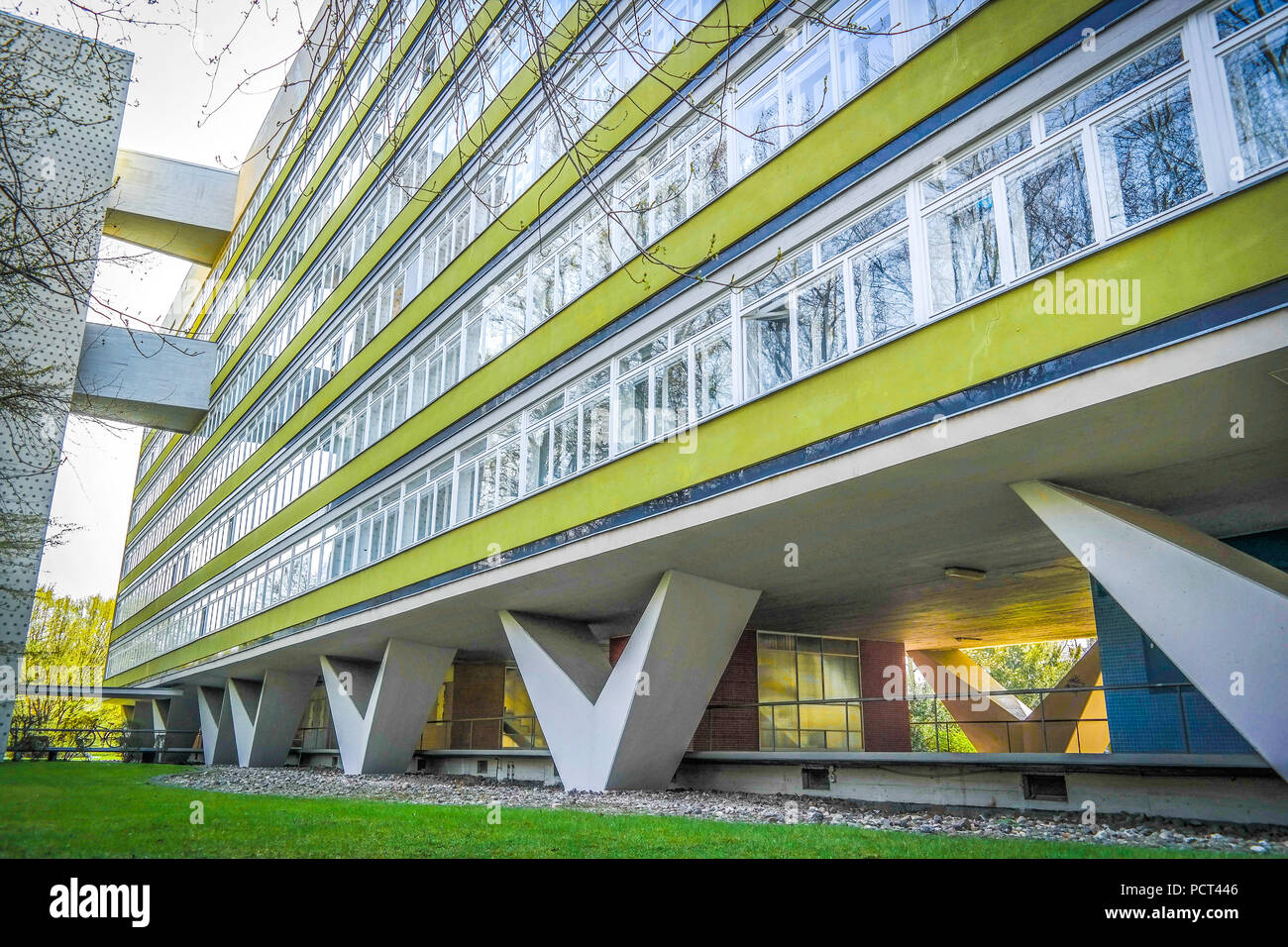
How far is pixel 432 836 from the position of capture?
8.37 m

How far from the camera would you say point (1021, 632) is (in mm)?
27281

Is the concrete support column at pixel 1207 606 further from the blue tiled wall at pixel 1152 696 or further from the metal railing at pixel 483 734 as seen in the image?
the metal railing at pixel 483 734

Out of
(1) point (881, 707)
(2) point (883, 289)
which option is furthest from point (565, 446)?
(1) point (881, 707)

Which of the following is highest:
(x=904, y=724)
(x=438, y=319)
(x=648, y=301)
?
(x=438, y=319)

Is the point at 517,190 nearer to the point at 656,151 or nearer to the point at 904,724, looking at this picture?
the point at 656,151

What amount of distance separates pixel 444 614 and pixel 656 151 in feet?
37.6

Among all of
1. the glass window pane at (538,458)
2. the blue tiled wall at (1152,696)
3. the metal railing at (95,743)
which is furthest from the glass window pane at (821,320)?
the metal railing at (95,743)

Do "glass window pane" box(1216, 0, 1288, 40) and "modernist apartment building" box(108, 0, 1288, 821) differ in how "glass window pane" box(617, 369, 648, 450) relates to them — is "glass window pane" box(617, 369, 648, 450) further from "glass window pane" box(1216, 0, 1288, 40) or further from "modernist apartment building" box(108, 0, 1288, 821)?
"glass window pane" box(1216, 0, 1288, 40)

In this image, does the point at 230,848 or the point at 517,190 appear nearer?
the point at 230,848

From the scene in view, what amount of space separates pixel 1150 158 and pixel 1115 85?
3.27ft

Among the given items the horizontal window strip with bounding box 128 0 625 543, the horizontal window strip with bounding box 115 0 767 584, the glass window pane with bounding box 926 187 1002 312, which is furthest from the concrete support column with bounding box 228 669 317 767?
the glass window pane with bounding box 926 187 1002 312

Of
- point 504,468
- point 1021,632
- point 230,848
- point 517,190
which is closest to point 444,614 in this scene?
point 504,468

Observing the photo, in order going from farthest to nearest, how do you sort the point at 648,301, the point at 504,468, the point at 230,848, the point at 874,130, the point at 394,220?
the point at 394,220 → the point at 504,468 → the point at 648,301 → the point at 874,130 → the point at 230,848

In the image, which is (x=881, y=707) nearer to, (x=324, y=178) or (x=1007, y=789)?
(x=1007, y=789)
